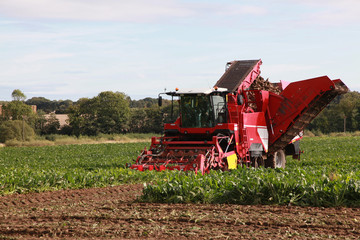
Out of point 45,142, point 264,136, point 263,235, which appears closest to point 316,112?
point 264,136

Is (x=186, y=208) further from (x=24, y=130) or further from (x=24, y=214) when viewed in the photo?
(x=24, y=130)

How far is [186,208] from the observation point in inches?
349

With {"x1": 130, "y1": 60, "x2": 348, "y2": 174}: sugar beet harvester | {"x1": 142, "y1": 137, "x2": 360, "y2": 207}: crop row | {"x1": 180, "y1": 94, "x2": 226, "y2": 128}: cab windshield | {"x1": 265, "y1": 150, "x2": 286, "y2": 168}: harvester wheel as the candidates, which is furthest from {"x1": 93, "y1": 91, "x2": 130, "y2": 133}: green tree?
{"x1": 142, "y1": 137, "x2": 360, "y2": 207}: crop row

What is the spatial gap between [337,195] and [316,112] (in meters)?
8.98

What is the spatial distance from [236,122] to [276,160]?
167 inches

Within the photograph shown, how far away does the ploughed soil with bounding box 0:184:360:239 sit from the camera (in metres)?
6.81

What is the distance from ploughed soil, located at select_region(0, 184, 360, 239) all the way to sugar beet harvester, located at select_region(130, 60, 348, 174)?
4.82m

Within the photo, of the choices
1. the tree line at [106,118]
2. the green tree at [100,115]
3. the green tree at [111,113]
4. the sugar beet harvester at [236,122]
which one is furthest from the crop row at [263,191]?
the green tree at [111,113]

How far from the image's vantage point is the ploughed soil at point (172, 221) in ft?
22.3

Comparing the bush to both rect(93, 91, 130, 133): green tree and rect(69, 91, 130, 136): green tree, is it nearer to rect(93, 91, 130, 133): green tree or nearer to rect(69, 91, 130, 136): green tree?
rect(69, 91, 130, 136): green tree

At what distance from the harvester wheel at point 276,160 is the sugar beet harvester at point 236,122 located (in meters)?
0.04

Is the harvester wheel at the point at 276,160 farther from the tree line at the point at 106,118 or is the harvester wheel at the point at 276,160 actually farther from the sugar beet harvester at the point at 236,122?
the tree line at the point at 106,118

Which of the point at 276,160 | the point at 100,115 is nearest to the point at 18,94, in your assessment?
the point at 100,115

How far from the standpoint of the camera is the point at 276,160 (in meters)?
18.9
